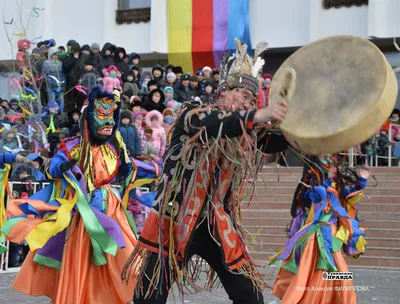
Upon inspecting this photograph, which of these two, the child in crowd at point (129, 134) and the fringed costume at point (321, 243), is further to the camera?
the child in crowd at point (129, 134)

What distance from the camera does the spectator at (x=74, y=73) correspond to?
16172mm

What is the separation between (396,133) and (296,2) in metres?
5.93

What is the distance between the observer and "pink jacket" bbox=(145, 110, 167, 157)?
13656 mm

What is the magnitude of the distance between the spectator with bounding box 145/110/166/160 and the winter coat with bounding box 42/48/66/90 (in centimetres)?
299

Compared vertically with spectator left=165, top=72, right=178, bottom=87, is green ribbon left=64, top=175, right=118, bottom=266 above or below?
below

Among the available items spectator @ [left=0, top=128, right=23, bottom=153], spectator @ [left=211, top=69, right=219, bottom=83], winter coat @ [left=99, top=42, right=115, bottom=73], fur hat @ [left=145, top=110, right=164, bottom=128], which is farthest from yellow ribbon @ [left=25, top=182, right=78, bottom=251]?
winter coat @ [left=99, top=42, right=115, bottom=73]

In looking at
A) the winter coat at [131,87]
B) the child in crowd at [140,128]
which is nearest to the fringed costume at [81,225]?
the child in crowd at [140,128]

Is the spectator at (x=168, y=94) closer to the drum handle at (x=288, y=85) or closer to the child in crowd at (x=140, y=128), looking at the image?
the child in crowd at (x=140, y=128)

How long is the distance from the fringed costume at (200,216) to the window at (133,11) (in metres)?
19.2

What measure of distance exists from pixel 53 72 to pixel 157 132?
3430mm

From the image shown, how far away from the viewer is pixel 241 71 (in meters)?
4.90

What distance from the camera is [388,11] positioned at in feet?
66.9

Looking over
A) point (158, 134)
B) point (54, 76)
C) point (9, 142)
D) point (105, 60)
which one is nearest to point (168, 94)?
point (105, 60)

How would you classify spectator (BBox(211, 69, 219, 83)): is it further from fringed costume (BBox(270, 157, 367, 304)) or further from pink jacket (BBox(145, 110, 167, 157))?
fringed costume (BBox(270, 157, 367, 304))
